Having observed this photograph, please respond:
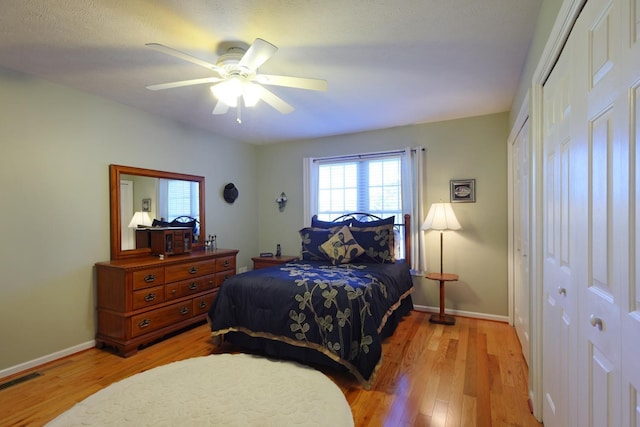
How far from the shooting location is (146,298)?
113 inches

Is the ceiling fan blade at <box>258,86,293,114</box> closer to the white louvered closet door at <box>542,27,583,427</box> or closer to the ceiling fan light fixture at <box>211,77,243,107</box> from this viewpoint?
the ceiling fan light fixture at <box>211,77,243,107</box>

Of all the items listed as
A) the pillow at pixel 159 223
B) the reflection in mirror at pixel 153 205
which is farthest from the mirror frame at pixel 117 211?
the pillow at pixel 159 223

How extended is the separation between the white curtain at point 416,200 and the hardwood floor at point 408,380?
3.00 feet

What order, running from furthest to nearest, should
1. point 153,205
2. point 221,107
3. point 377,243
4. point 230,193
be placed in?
1. point 230,193
2. point 377,243
3. point 153,205
4. point 221,107

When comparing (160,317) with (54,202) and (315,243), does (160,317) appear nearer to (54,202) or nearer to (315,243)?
(54,202)

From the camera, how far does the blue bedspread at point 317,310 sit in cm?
220

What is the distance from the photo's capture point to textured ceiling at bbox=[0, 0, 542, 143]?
5.63 feet

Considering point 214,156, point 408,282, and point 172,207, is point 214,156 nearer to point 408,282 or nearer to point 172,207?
point 172,207

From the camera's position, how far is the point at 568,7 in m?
1.20

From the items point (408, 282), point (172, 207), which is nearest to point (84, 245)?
point (172, 207)

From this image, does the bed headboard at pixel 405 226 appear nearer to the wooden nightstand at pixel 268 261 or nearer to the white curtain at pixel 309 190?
the white curtain at pixel 309 190

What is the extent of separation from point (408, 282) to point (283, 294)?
70.1 inches

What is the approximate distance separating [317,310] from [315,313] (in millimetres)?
29

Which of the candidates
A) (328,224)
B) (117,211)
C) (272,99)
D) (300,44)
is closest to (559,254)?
(300,44)
